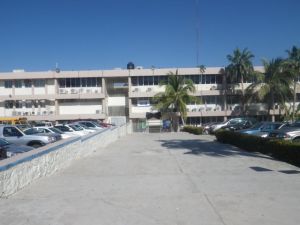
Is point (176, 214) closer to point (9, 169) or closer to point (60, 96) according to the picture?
point (9, 169)

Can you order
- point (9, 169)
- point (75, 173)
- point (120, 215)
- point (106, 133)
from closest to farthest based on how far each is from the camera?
point (120, 215) → point (9, 169) → point (75, 173) → point (106, 133)

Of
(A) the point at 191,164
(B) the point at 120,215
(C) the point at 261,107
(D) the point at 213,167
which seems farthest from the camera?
(C) the point at 261,107

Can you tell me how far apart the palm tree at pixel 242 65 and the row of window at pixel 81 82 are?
1977 centimetres

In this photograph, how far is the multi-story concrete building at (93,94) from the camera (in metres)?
54.8

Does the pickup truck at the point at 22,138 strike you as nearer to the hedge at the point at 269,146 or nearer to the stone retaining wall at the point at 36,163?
the stone retaining wall at the point at 36,163

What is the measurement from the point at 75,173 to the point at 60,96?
45.5m

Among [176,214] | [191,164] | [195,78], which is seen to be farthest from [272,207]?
[195,78]

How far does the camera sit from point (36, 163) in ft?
31.2

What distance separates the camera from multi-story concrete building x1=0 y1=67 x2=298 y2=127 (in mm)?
54781

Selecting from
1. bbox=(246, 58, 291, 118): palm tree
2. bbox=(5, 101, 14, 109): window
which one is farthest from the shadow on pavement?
bbox=(5, 101, 14, 109): window

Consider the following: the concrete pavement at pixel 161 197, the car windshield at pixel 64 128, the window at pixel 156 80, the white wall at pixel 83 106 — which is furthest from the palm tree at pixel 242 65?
the concrete pavement at pixel 161 197

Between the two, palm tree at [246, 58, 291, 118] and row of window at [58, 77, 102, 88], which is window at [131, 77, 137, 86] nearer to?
row of window at [58, 77, 102, 88]

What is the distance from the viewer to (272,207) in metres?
6.89

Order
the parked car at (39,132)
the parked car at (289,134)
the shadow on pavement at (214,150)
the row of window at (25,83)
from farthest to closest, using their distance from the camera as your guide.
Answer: the row of window at (25,83)
the parked car at (39,132)
the parked car at (289,134)
the shadow on pavement at (214,150)
